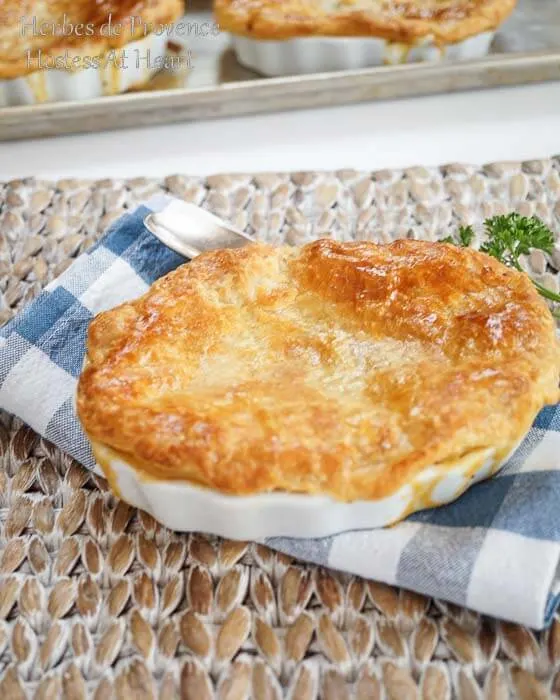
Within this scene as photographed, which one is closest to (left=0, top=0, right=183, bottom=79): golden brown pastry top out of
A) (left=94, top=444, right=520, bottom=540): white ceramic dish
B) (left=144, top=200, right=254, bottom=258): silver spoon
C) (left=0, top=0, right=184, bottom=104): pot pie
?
(left=0, top=0, right=184, bottom=104): pot pie

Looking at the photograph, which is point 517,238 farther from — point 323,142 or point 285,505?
point 323,142

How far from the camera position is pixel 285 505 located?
3.33ft

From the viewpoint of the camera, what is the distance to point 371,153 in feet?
6.97

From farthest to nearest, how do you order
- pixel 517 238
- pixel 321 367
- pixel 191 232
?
1. pixel 191 232
2. pixel 517 238
3. pixel 321 367

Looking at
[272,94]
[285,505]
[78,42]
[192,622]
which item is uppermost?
[78,42]

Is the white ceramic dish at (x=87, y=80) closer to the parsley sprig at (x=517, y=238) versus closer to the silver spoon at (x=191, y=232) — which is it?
the silver spoon at (x=191, y=232)

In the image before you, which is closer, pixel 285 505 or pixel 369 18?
pixel 285 505

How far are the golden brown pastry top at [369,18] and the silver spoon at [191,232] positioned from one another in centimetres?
87

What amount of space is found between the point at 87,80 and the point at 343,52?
0.60 metres

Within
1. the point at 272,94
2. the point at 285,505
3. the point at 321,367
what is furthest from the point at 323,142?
the point at 285,505

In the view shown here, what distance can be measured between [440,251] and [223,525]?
45 cm

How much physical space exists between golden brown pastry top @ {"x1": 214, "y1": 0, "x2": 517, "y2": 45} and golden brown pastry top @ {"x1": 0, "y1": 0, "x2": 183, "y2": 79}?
0.20 metres

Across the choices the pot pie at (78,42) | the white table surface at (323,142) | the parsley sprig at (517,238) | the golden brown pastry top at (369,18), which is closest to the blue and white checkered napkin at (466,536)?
the parsley sprig at (517,238)

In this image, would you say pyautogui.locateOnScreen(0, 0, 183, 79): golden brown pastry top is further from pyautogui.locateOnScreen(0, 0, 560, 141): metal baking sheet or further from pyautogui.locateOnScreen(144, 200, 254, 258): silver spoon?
pyautogui.locateOnScreen(144, 200, 254, 258): silver spoon
